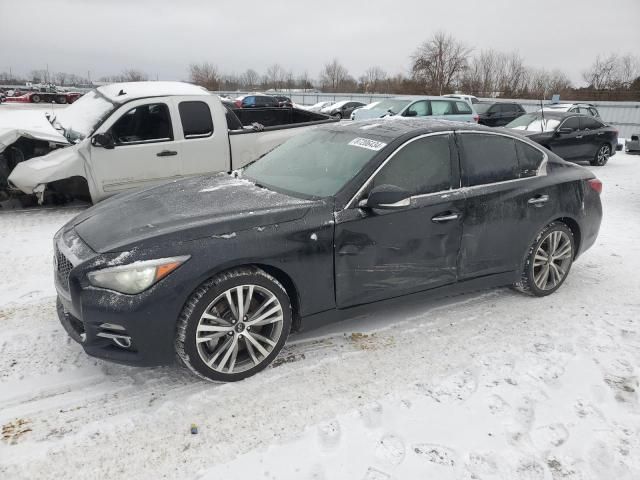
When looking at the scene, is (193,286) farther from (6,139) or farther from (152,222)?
(6,139)

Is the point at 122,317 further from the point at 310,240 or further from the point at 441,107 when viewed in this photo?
the point at 441,107

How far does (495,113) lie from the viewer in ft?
63.1

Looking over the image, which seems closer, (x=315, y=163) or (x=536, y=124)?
(x=315, y=163)

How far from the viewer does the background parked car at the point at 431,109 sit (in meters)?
14.4

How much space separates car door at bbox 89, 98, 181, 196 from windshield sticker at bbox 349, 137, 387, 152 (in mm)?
3905

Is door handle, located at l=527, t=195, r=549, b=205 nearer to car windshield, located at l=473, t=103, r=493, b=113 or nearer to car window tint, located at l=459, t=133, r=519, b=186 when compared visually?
car window tint, located at l=459, t=133, r=519, b=186

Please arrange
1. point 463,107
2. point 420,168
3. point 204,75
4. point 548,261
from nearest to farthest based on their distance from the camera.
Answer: point 420,168
point 548,261
point 463,107
point 204,75

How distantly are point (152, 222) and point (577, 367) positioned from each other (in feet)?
9.80

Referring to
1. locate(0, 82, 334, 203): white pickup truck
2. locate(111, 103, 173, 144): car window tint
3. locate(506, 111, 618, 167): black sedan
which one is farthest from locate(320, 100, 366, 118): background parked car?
locate(111, 103, 173, 144): car window tint

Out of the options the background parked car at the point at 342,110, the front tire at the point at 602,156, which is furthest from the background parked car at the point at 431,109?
the background parked car at the point at 342,110

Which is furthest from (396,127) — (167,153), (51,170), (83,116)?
(83,116)

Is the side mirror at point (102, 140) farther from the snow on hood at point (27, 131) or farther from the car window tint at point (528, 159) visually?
the car window tint at point (528, 159)

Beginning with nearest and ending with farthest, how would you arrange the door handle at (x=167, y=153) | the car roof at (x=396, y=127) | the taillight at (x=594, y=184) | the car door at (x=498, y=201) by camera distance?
the car roof at (x=396, y=127)
the car door at (x=498, y=201)
the taillight at (x=594, y=184)
the door handle at (x=167, y=153)

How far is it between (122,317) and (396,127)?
2.46m
